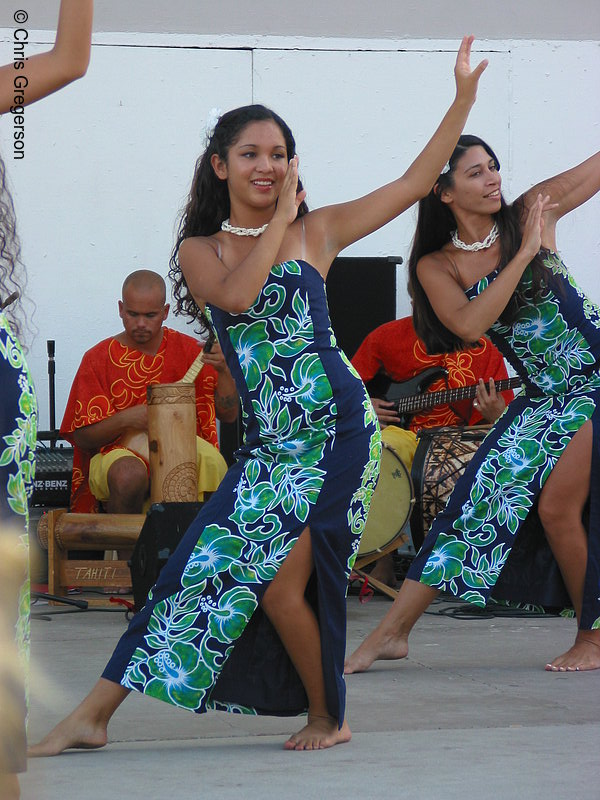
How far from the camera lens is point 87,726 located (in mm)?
3000

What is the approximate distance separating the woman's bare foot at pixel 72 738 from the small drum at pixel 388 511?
9.66ft

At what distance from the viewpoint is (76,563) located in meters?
5.95

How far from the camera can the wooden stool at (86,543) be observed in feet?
18.8

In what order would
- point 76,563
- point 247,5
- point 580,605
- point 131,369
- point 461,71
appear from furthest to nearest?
point 247,5 → point 131,369 → point 76,563 → point 580,605 → point 461,71

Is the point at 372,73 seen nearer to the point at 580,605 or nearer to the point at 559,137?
the point at 559,137

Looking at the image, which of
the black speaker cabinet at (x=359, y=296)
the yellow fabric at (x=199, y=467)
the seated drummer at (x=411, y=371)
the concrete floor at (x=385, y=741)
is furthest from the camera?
the black speaker cabinet at (x=359, y=296)

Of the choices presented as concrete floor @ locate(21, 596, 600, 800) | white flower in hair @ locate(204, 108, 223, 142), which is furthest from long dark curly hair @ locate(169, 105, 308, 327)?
concrete floor @ locate(21, 596, 600, 800)

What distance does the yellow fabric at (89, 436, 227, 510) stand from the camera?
6.07m

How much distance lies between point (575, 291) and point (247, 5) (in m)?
3.69

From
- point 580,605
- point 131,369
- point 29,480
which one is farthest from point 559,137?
point 29,480


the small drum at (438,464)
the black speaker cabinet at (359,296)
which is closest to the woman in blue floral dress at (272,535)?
the small drum at (438,464)

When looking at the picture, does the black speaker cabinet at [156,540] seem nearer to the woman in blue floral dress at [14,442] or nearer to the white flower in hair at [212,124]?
the white flower in hair at [212,124]

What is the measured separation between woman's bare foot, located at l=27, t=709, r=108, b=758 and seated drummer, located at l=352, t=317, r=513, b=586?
3.35 metres

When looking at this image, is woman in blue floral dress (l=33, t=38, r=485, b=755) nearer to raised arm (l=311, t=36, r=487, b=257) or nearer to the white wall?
raised arm (l=311, t=36, r=487, b=257)
